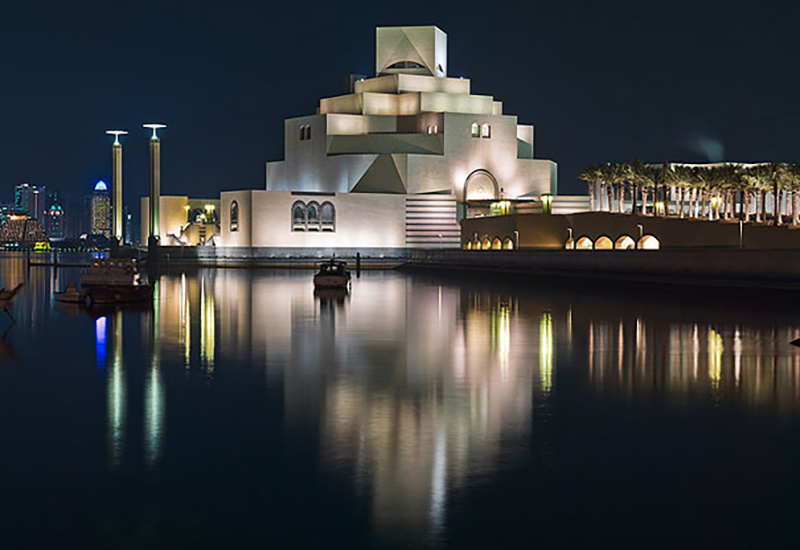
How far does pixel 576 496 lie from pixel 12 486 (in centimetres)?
478

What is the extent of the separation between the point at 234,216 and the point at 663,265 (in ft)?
157

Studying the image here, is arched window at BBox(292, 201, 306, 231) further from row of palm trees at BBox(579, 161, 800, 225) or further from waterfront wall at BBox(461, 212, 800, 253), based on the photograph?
row of palm trees at BBox(579, 161, 800, 225)

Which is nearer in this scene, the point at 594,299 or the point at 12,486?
the point at 12,486

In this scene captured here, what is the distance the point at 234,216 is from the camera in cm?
8200

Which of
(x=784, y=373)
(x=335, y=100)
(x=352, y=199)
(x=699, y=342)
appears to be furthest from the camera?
(x=335, y=100)

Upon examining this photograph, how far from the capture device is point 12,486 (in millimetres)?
8555

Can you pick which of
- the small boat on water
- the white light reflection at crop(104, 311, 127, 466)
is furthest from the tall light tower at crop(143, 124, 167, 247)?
the white light reflection at crop(104, 311, 127, 466)

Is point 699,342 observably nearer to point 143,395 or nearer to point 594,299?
point 143,395

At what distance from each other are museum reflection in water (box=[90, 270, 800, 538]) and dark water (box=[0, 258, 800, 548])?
0.05 meters

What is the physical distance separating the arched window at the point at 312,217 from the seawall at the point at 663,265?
69.9 ft

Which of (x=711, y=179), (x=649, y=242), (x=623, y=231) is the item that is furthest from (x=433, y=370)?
(x=711, y=179)

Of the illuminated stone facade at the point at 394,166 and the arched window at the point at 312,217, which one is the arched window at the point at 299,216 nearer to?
the illuminated stone facade at the point at 394,166

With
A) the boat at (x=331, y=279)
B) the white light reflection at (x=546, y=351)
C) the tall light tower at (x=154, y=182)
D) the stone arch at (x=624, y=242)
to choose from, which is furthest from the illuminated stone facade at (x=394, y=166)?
the white light reflection at (x=546, y=351)

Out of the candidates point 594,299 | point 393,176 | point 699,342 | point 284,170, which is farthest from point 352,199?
point 699,342
